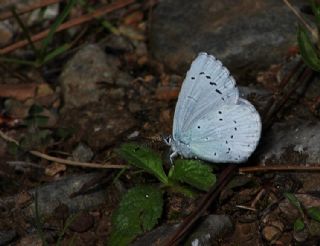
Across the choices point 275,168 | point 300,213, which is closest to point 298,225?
point 300,213

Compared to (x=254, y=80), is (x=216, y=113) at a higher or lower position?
higher

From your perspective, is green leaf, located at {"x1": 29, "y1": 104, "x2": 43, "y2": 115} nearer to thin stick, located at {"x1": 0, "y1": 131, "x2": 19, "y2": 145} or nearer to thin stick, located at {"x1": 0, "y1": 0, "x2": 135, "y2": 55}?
thin stick, located at {"x1": 0, "y1": 131, "x2": 19, "y2": 145}

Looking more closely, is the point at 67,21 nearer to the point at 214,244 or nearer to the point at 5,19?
the point at 5,19

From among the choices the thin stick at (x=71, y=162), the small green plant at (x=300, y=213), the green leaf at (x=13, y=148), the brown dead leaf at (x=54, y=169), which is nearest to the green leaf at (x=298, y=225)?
the small green plant at (x=300, y=213)

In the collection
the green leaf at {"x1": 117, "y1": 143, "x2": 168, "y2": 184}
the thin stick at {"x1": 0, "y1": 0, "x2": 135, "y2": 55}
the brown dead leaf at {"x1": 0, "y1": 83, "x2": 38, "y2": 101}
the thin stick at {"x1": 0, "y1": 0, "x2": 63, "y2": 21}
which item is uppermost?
the thin stick at {"x1": 0, "y1": 0, "x2": 63, "y2": 21}

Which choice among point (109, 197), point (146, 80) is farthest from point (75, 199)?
point (146, 80)

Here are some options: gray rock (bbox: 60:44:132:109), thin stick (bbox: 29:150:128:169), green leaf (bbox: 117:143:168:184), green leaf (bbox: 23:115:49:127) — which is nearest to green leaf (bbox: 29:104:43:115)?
green leaf (bbox: 23:115:49:127)
